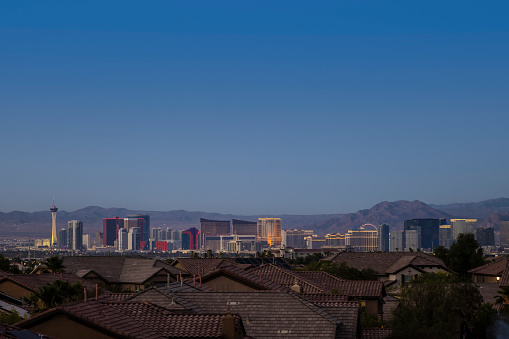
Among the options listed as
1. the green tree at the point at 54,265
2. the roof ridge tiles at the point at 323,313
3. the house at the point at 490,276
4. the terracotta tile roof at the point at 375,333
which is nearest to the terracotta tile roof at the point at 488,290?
the house at the point at 490,276

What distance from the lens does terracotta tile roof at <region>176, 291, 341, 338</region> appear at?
2747 cm

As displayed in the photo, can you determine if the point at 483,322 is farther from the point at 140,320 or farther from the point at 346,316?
the point at 140,320

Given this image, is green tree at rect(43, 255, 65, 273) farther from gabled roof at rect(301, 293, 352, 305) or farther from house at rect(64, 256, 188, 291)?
gabled roof at rect(301, 293, 352, 305)

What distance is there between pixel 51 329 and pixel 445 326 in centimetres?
2625

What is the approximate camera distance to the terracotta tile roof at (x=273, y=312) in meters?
27.5

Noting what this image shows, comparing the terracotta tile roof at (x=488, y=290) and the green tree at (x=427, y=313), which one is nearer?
the green tree at (x=427, y=313)

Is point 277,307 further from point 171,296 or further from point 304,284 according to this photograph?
point 304,284

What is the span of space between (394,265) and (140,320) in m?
90.6

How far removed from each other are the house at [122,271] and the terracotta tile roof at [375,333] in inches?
1848

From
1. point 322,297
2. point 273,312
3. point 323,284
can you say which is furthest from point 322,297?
point 323,284

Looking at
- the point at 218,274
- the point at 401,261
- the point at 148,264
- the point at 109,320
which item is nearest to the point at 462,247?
the point at 401,261

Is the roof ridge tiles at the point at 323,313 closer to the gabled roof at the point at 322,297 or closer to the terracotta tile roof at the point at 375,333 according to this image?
the gabled roof at the point at 322,297

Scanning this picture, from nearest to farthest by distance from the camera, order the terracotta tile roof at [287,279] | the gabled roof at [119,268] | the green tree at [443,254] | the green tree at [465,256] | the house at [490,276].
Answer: the terracotta tile roof at [287,279]
the house at [490,276]
the gabled roof at [119,268]
the green tree at [465,256]
the green tree at [443,254]

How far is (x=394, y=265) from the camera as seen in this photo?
111 metres
